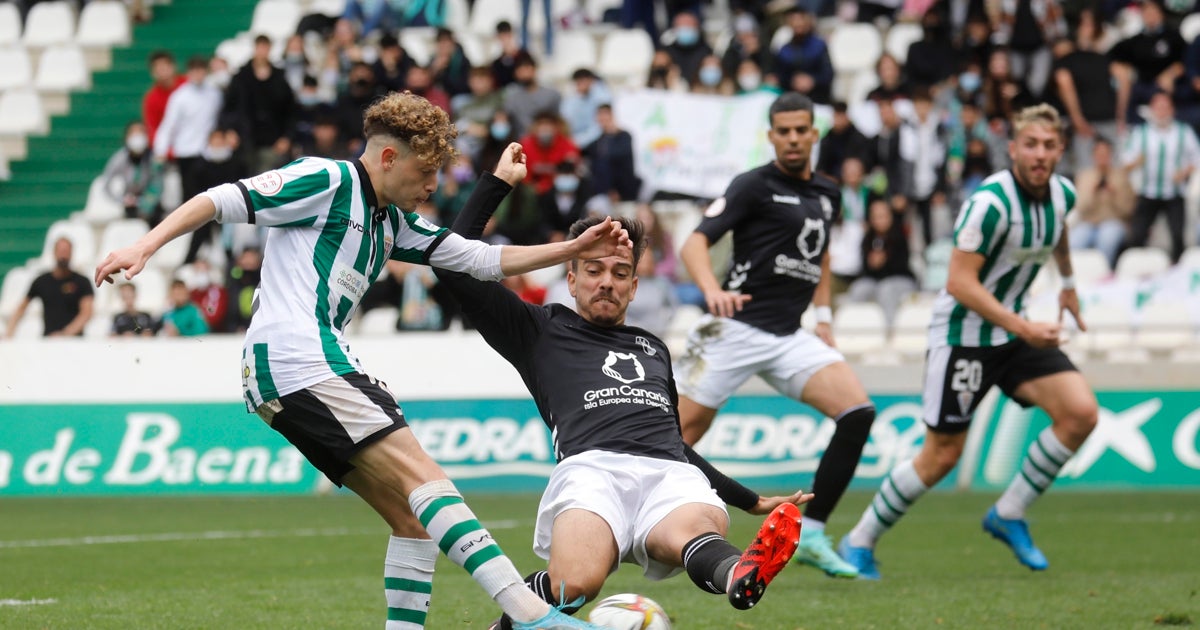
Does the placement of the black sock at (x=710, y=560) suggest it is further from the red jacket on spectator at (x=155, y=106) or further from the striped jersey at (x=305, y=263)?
the red jacket on spectator at (x=155, y=106)

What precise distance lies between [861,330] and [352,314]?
10370 millimetres

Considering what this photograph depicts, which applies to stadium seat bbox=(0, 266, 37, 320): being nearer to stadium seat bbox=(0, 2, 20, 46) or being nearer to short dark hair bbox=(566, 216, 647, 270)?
stadium seat bbox=(0, 2, 20, 46)

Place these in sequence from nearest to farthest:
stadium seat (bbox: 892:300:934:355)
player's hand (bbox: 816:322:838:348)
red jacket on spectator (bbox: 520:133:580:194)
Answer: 1. player's hand (bbox: 816:322:838:348)
2. stadium seat (bbox: 892:300:934:355)
3. red jacket on spectator (bbox: 520:133:580:194)

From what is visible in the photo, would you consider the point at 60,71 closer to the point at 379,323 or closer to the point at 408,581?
the point at 379,323

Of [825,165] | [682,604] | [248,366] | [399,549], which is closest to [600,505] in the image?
[399,549]

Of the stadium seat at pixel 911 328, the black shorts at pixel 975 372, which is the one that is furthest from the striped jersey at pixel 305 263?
the stadium seat at pixel 911 328

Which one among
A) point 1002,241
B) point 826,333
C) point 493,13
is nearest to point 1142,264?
point 826,333

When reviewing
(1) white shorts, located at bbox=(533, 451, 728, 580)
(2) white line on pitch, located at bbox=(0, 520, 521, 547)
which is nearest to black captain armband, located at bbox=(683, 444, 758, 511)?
(1) white shorts, located at bbox=(533, 451, 728, 580)

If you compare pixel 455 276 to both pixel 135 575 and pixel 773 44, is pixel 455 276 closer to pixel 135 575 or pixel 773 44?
pixel 135 575

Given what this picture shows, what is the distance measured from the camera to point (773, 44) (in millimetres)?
20219

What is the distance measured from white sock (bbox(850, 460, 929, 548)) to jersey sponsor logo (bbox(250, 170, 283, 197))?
14.6ft

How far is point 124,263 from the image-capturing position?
561 centimetres

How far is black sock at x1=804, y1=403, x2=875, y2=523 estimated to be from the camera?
30.4 feet

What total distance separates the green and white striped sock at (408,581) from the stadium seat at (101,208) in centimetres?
1533
